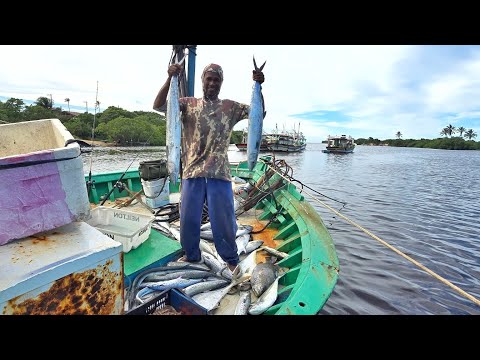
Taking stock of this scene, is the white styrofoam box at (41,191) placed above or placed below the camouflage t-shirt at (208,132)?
below

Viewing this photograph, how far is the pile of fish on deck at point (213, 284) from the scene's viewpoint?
2811 mm

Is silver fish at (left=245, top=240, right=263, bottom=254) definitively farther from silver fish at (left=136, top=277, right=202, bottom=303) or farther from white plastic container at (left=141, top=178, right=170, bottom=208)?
white plastic container at (left=141, top=178, right=170, bottom=208)

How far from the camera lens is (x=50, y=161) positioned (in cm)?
189

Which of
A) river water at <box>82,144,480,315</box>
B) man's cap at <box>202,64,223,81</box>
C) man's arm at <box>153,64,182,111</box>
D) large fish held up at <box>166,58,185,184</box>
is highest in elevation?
man's cap at <box>202,64,223,81</box>

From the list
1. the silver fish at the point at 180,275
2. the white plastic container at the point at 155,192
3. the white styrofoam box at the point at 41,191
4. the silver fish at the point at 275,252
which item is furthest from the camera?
the white plastic container at the point at 155,192

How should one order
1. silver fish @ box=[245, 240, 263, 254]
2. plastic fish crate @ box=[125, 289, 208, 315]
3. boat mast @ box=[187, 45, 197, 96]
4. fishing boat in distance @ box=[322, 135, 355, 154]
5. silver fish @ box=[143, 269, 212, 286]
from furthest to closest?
fishing boat in distance @ box=[322, 135, 355, 154] < boat mast @ box=[187, 45, 197, 96] < silver fish @ box=[245, 240, 263, 254] < silver fish @ box=[143, 269, 212, 286] < plastic fish crate @ box=[125, 289, 208, 315]

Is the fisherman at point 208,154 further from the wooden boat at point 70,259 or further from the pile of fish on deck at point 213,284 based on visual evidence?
the wooden boat at point 70,259

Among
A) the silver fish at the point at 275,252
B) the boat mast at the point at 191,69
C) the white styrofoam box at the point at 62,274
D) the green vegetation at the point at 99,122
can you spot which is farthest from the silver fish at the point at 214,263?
the green vegetation at the point at 99,122

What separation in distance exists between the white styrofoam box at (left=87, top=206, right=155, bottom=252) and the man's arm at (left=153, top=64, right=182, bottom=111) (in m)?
1.64

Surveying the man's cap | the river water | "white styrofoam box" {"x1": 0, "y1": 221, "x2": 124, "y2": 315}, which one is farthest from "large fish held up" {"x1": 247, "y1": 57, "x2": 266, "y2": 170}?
the river water

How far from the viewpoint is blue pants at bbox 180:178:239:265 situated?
336 centimetres

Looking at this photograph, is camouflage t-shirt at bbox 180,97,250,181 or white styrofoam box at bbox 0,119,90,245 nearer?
white styrofoam box at bbox 0,119,90,245

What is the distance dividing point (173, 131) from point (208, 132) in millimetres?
481

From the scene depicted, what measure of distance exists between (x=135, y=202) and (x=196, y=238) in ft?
10.9
